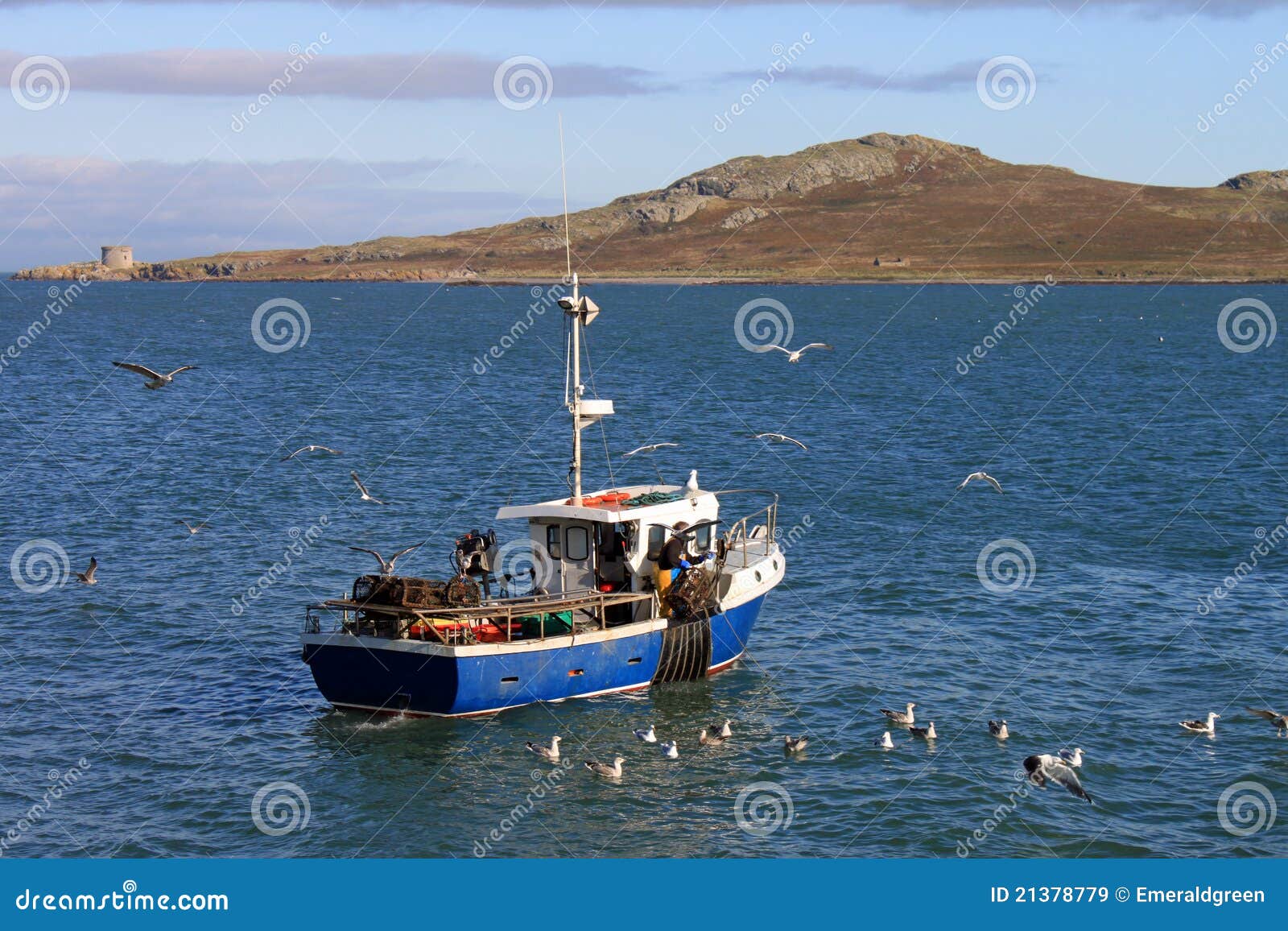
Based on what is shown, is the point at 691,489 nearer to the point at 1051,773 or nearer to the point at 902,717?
the point at 902,717

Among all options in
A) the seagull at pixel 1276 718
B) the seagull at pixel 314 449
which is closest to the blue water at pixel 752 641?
the seagull at pixel 1276 718

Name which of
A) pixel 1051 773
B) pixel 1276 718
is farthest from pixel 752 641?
pixel 1276 718

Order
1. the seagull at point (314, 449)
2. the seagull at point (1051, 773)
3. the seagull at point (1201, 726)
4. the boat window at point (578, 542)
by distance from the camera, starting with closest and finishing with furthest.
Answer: the seagull at point (1051, 773) < the seagull at point (1201, 726) < the boat window at point (578, 542) < the seagull at point (314, 449)

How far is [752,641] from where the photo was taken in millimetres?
34469

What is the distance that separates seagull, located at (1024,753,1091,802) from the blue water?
0.75ft

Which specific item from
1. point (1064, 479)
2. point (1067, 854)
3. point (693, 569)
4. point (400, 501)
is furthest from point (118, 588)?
point (1064, 479)

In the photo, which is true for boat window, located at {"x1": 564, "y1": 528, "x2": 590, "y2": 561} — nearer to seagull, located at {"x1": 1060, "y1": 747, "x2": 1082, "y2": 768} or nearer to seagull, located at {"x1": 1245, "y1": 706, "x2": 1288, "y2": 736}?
seagull, located at {"x1": 1060, "y1": 747, "x2": 1082, "y2": 768}

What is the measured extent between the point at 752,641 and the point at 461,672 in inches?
348

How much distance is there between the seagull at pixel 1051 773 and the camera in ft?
83.2

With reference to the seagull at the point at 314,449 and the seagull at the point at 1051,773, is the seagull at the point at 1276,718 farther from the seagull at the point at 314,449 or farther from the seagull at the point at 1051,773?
the seagull at the point at 314,449

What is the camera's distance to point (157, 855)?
906 inches

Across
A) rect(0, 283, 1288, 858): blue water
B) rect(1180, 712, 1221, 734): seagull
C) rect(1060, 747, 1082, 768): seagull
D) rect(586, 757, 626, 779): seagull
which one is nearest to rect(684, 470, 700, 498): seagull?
rect(0, 283, 1288, 858): blue water

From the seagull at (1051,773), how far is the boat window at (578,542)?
1033cm

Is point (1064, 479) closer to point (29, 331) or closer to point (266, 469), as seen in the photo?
point (266, 469)
